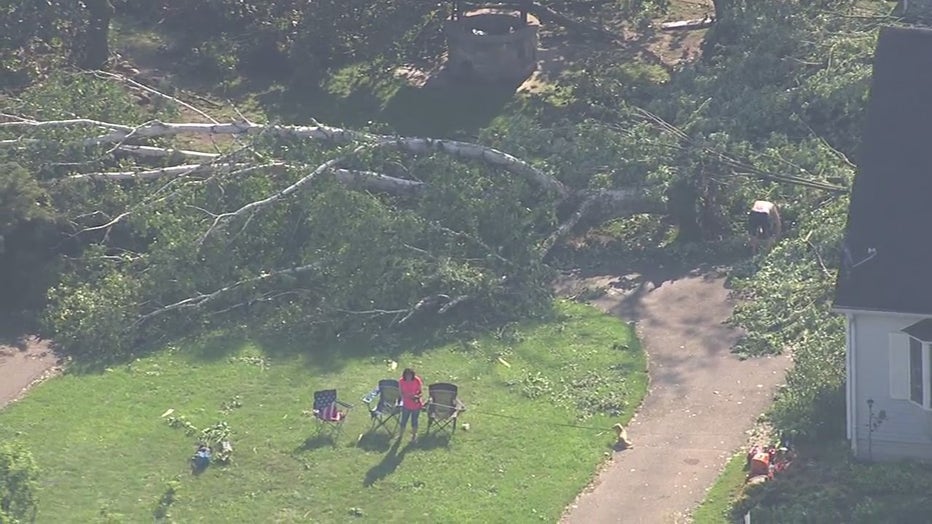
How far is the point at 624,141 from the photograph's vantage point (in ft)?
93.2

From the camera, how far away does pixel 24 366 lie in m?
24.8

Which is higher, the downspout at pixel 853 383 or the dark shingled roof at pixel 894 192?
the dark shingled roof at pixel 894 192

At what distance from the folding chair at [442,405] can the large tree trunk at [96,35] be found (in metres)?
16.5

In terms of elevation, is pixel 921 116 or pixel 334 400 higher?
pixel 921 116

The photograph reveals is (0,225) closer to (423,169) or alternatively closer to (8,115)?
(8,115)

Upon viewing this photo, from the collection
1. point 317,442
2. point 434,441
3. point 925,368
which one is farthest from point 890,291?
point 317,442

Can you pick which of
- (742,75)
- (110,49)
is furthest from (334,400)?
(110,49)

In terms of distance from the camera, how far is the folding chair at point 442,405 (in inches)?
859

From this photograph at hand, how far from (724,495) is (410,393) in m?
4.53

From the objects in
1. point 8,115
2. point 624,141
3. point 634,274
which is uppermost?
point 8,115

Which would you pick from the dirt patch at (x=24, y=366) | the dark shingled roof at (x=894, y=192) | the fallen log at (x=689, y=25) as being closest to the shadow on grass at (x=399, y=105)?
the fallen log at (x=689, y=25)

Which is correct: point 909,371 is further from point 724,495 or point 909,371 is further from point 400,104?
point 400,104

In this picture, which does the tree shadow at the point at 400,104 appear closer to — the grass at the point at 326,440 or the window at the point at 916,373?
the grass at the point at 326,440

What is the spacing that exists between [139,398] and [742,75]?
14420 mm
